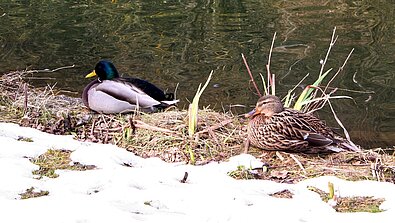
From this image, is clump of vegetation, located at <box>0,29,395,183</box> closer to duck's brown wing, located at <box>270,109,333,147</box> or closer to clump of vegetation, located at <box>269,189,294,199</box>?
duck's brown wing, located at <box>270,109,333,147</box>

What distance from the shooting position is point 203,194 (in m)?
3.75

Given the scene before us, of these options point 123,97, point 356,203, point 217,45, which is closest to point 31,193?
point 356,203

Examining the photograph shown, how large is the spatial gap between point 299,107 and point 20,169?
2405 millimetres

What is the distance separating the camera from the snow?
11.0ft

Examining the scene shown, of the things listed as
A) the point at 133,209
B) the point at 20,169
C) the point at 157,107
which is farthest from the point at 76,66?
the point at 133,209

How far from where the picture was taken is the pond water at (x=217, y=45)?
324 inches

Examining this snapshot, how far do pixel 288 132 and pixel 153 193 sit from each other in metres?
1.29

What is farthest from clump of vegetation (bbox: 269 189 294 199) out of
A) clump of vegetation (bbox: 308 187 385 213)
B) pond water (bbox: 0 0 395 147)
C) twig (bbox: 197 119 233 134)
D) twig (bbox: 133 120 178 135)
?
pond water (bbox: 0 0 395 147)

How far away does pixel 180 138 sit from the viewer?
4824mm

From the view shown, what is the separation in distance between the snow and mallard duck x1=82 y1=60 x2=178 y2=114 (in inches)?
44.5

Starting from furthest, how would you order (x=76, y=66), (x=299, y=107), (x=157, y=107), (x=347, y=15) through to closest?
(x=347, y=15) < (x=76, y=66) < (x=157, y=107) < (x=299, y=107)

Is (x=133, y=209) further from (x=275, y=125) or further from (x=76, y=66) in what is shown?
(x=76, y=66)

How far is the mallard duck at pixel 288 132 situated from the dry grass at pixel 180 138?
0.08 metres

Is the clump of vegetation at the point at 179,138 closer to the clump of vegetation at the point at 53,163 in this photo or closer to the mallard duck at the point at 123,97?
the clump of vegetation at the point at 53,163
